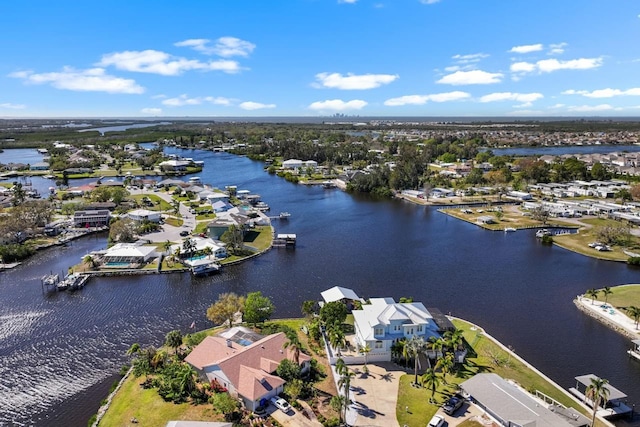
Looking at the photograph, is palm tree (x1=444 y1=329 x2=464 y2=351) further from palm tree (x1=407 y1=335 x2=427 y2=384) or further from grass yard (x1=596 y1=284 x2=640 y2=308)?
grass yard (x1=596 y1=284 x2=640 y2=308)

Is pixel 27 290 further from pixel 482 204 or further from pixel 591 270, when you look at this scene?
pixel 482 204

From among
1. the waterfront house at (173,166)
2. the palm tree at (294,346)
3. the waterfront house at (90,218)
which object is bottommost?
the palm tree at (294,346)

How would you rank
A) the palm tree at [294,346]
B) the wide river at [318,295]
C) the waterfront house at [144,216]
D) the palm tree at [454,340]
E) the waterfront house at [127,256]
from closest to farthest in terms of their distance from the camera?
the palm tree at [294,346] → the palm tree at [454,340] → the wide river at [318,295] → the waterfront house at [127,256] → the waterfront house at [144,216]

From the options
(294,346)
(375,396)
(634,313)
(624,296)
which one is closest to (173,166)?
(294,346)

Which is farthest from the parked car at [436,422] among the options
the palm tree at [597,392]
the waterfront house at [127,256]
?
the waterfront house at [127,256]

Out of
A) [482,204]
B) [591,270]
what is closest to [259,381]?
[591,270]

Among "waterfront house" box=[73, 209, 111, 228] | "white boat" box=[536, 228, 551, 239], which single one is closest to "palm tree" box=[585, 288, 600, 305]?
"white boat" box=[536, 228, 551, 239]

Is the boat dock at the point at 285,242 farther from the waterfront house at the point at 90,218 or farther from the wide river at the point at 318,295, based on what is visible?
the waterfront house at the point at 90,218

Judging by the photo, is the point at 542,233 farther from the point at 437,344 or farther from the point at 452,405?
the point at 452,405
